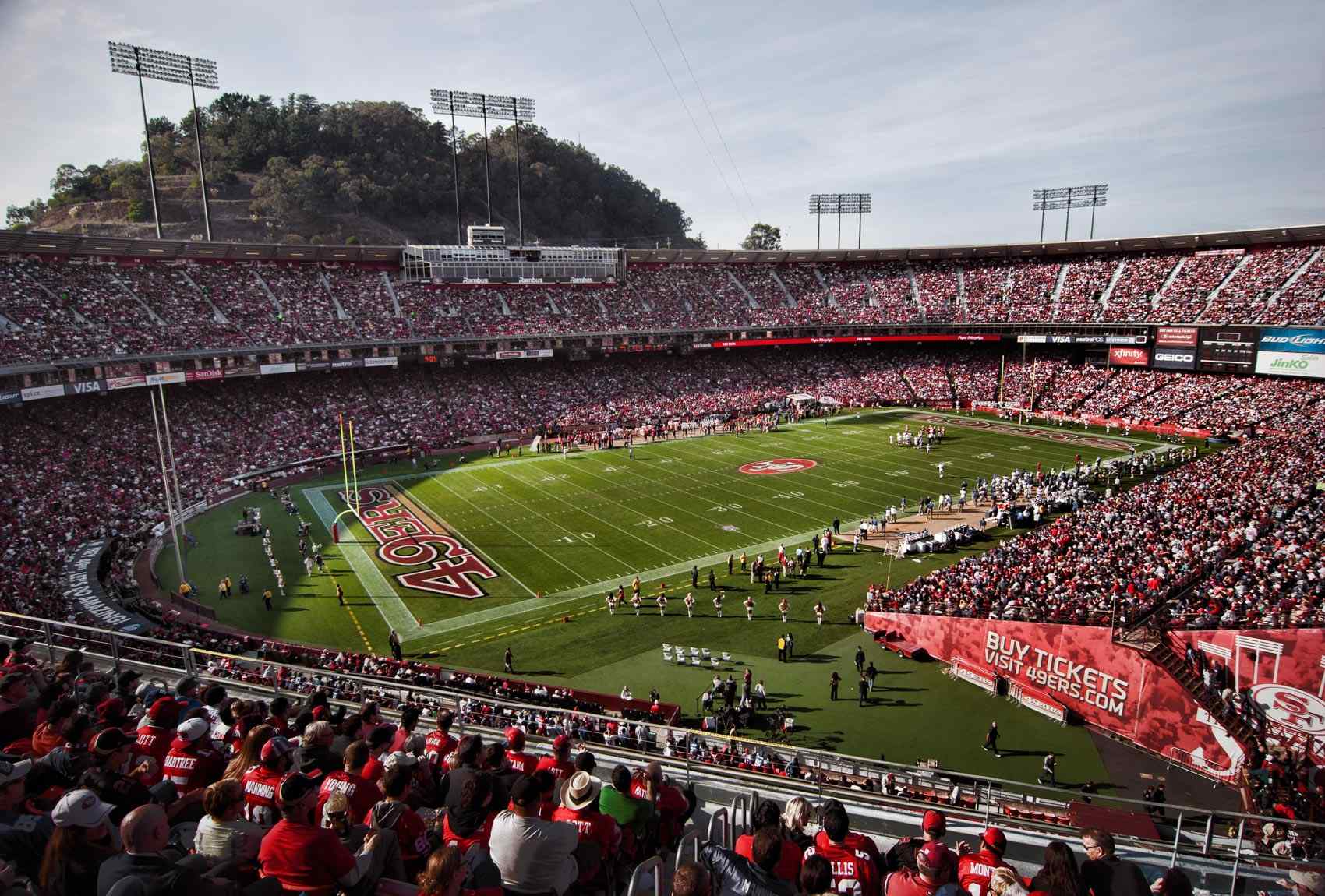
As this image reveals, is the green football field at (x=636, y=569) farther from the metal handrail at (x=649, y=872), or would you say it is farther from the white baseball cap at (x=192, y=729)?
the white baseball cap at (x=192, y=729)

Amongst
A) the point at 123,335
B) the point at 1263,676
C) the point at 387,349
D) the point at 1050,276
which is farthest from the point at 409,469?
the point at 1050,276

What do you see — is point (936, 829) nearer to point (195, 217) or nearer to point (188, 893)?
point (188, 893)

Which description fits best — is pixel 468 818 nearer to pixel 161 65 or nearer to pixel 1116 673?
pixel 1116 673

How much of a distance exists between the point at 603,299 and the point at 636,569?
1575 inches

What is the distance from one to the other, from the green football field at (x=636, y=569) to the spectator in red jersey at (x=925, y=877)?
1226cm

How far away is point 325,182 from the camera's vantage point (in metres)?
84.4

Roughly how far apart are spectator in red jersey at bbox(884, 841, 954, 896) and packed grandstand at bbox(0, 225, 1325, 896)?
0.04m

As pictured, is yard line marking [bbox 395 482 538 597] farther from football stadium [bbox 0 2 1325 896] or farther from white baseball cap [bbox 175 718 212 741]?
white baseball cap [bbox 175 718 212 741]

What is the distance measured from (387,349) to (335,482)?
13.8m

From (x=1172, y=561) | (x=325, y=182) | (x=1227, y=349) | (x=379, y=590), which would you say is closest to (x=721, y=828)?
(x=1172, y=561)

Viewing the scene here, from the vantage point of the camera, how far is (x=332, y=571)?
89.7ft

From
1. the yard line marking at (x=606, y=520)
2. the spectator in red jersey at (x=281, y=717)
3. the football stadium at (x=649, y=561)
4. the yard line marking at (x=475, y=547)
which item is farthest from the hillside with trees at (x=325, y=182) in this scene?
the spectator in red jersey at (x=281, y=717)

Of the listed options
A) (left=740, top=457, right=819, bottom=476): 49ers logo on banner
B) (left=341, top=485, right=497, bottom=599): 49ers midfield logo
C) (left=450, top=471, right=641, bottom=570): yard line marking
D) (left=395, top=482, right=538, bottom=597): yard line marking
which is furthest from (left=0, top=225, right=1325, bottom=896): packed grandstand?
(left=740, top=457, right=819, bottom=476): 49ers logo on banner

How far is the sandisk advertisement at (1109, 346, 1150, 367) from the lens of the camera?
53.8 meters
